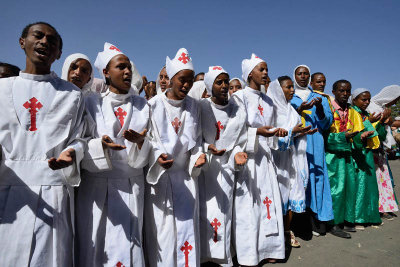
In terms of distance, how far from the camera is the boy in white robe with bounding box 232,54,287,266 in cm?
377

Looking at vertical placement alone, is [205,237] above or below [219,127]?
below

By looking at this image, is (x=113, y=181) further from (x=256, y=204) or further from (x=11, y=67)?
(x=256, y=204)

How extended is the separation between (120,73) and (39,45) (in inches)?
29.9

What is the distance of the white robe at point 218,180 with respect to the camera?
→ 359 cm

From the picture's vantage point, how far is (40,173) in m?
2.25

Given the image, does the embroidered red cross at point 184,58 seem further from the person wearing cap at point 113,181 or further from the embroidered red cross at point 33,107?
the embroidered red cross at point 33,107

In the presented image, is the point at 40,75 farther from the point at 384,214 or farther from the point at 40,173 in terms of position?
the point at 384,214

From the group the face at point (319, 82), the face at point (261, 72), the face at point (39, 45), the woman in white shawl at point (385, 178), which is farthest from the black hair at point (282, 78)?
the face at point (39, 45)

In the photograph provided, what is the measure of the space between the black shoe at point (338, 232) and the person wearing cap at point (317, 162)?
0.74 feet

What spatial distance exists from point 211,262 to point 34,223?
2566 millimetres

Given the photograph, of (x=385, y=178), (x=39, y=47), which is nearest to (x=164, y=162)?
(x=39, y=47)

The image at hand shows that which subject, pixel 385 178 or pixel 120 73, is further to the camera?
pixel 385 178

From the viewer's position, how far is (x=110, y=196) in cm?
267

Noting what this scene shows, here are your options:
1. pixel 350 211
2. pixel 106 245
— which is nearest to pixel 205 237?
pixel 106 245
